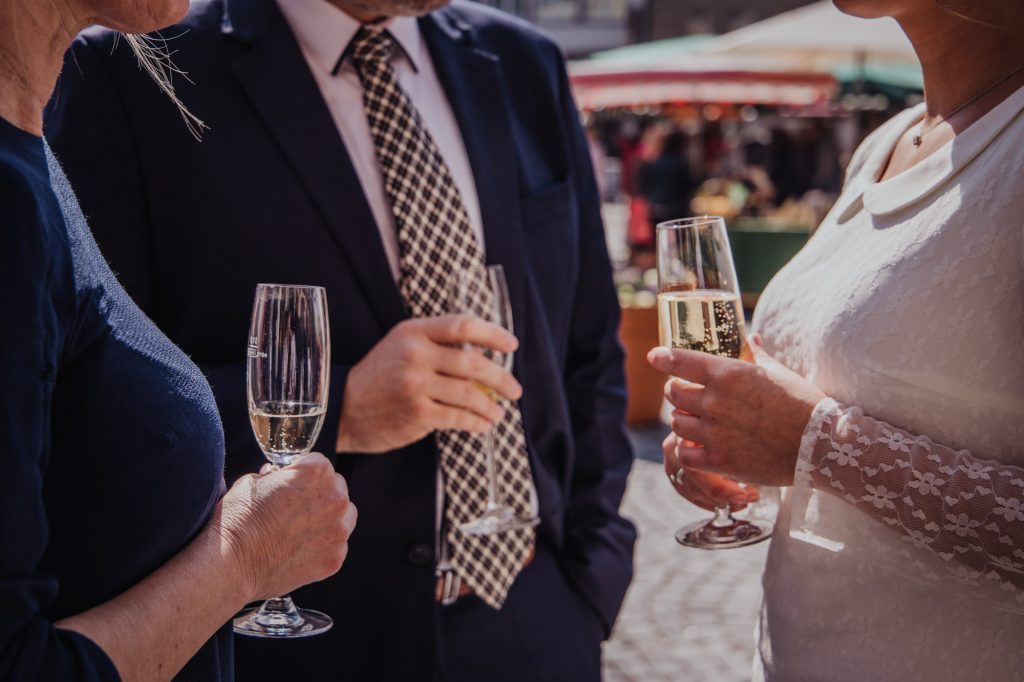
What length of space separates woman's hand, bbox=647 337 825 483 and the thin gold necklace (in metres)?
0.54

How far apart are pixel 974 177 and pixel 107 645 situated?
1346 mm

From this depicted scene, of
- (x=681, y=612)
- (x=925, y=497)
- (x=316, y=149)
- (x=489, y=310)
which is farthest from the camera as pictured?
(x=681, y=612)

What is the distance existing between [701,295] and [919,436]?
459mm

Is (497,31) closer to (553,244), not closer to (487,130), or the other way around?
(487,130)

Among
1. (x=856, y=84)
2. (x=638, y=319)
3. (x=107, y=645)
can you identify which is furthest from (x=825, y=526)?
(x=856, y=84)

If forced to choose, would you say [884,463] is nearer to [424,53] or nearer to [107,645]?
[107,645]

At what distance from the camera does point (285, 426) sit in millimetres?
1604

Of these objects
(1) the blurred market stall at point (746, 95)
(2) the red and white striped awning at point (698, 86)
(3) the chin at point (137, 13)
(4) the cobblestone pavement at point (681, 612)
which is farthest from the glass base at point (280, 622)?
(2) the red and white striped awning at point (698, 86)

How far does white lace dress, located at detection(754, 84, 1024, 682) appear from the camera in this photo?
1.49 m

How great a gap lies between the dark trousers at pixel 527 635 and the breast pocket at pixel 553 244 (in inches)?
23.6

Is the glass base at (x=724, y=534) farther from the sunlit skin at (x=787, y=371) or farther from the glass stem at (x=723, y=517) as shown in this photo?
the sunlit skin at (x=787, y=371)

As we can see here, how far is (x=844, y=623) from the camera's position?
1733 mm

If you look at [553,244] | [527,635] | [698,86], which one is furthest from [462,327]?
[698,86]

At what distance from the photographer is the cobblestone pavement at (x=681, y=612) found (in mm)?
4375
